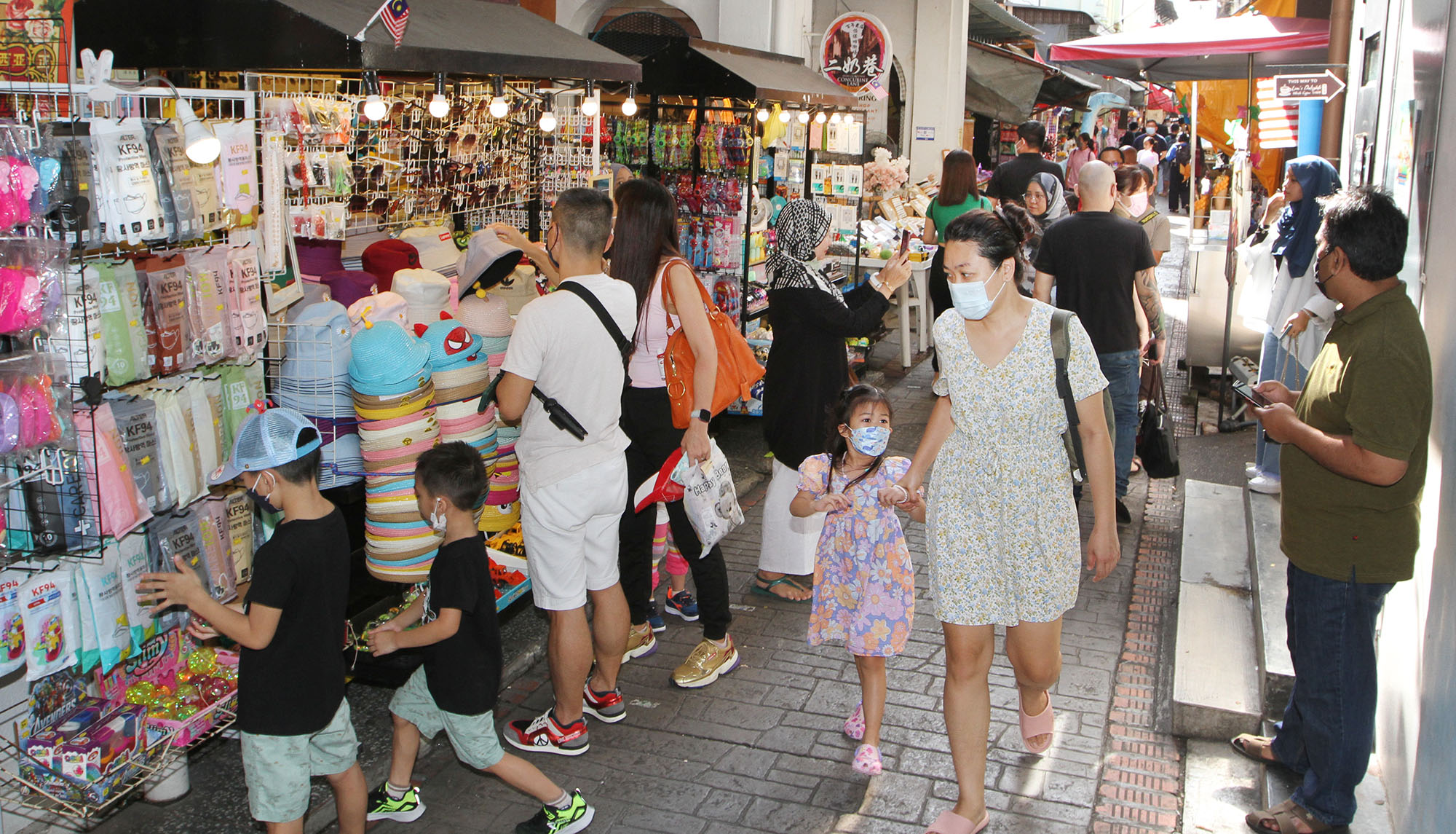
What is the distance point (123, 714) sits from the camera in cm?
404

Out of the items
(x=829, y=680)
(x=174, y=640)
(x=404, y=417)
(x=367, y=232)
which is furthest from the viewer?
(x=367, y=232)

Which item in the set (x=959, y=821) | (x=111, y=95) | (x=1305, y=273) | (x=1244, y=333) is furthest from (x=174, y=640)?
(x=1244, y=333)

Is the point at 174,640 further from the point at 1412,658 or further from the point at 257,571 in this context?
the point at 1412,658

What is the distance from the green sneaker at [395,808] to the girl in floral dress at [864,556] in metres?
1.57

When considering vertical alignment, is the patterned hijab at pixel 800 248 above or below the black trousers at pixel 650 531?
above

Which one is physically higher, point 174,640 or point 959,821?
point 174,640

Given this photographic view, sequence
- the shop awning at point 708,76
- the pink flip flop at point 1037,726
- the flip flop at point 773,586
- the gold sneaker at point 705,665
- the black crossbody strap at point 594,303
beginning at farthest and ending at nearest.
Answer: the shop awning at point 708,76, the flip flop at point 773,586, the gold sneaker at point 705,665, the pink flip flop at point 1037,726, the black crossbody strap at point 594,303

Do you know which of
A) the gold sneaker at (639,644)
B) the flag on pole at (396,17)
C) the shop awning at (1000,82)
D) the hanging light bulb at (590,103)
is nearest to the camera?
the flag on pole at (396,17)

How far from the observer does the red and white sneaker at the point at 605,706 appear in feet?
15.8

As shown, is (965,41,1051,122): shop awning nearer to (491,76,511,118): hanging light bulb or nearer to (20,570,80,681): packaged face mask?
(491,76,511,118): hanging light bulb

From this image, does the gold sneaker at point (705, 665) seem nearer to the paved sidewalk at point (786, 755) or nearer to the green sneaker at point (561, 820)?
the paved sidewalk at point (786, 755)

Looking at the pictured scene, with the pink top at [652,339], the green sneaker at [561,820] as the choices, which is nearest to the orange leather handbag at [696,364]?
the pink top at [652,339]

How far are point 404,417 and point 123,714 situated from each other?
1432mm

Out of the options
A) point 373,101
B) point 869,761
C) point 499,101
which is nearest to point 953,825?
point 869,761
